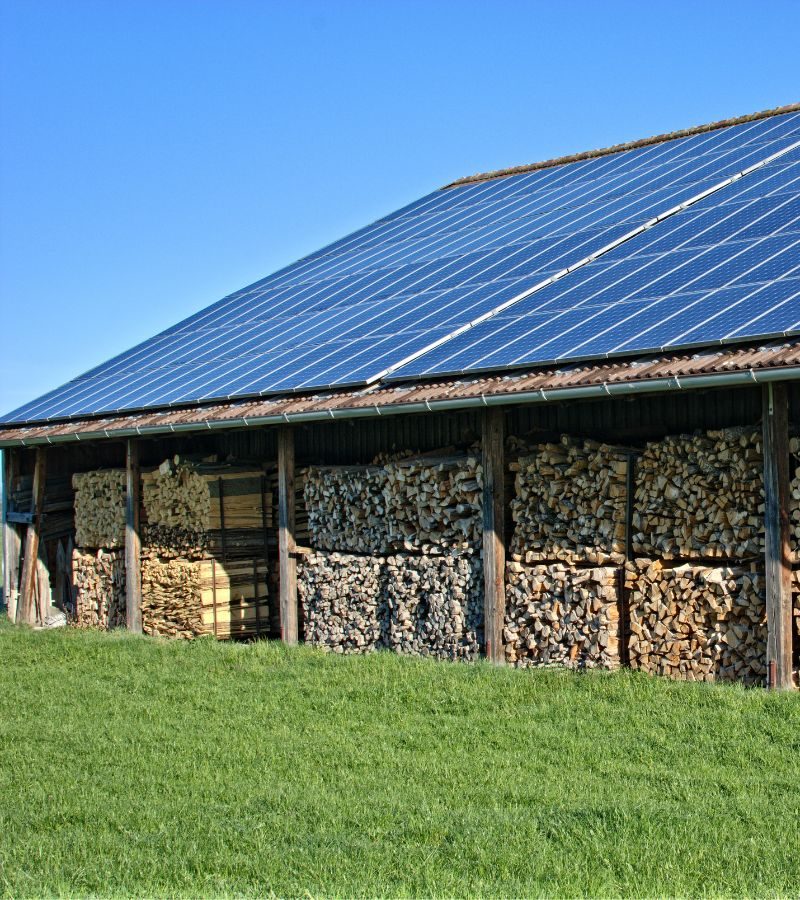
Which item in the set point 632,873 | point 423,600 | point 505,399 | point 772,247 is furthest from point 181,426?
point 632,873

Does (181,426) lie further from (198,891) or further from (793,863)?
(793,863)

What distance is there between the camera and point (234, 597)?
1677cm

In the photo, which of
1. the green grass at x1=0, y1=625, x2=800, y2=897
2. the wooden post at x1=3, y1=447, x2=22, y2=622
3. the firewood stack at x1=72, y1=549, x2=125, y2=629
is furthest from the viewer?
the wooden post at x1=3, y1=447, x2=22, y2=622

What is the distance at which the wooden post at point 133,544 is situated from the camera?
56.9ft

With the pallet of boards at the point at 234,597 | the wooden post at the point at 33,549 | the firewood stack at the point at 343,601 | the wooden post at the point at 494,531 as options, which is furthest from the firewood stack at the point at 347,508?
the wooden post at the point at 33,549

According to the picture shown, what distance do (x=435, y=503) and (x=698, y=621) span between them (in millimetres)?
3311

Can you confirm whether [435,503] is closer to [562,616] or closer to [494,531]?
[494,531]

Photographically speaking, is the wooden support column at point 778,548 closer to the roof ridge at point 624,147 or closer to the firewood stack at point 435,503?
the firewood stack at point 435,503

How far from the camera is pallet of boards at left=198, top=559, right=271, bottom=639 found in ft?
54.6

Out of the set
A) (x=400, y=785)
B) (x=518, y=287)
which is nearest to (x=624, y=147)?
(x=518, y=287)

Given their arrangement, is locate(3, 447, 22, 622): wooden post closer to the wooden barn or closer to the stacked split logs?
the wooden barn

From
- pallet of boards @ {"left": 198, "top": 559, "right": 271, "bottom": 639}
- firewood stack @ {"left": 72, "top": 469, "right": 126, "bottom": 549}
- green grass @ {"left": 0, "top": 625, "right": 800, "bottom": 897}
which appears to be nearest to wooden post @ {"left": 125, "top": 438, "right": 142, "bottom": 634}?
firewood stack @ {"left": 72, "top": 469, "right": 126, "bottom": 549}

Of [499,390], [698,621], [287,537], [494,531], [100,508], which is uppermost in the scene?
[499,390]

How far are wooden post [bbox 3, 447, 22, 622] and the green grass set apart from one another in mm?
7712
